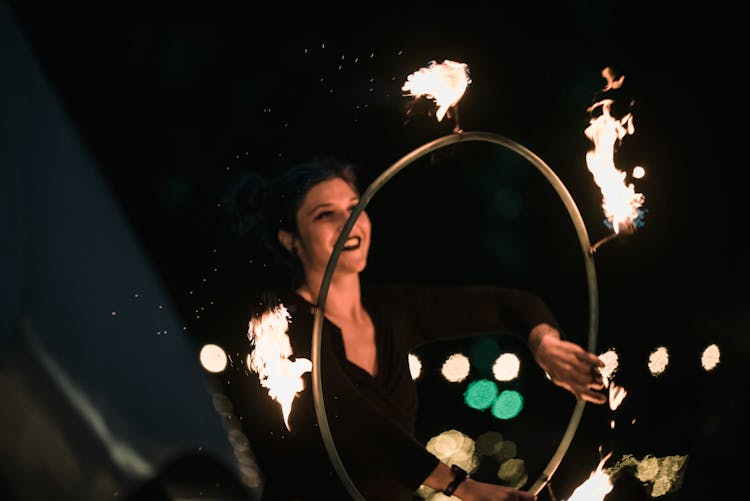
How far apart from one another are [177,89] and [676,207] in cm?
145

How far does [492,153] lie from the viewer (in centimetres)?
250

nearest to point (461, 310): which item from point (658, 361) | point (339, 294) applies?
point (339, 294)

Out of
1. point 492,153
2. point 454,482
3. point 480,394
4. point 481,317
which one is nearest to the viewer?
point 454,482

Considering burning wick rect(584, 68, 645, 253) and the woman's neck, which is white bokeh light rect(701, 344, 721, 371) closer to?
burning wick rect(584, 68, 645, 253)

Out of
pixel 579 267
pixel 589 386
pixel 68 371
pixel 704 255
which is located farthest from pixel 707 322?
pixel 68 371

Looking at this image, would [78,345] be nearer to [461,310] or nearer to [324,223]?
[324,223]

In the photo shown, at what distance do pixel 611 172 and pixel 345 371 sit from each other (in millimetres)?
803

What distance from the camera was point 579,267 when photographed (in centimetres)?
264

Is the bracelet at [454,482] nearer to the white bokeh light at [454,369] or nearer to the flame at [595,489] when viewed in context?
the flame at [595,489]

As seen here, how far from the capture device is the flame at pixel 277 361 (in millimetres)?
1998

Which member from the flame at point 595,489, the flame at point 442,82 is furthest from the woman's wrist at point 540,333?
the flame at point 442,82

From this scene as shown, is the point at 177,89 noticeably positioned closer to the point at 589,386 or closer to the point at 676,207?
the point at 589,386

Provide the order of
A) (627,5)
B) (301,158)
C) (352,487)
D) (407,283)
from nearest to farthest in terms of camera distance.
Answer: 1. (352,487)
2. (301,158)
3. (407,283)
4. (627,5)

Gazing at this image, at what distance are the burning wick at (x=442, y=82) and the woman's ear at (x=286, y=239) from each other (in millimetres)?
413
